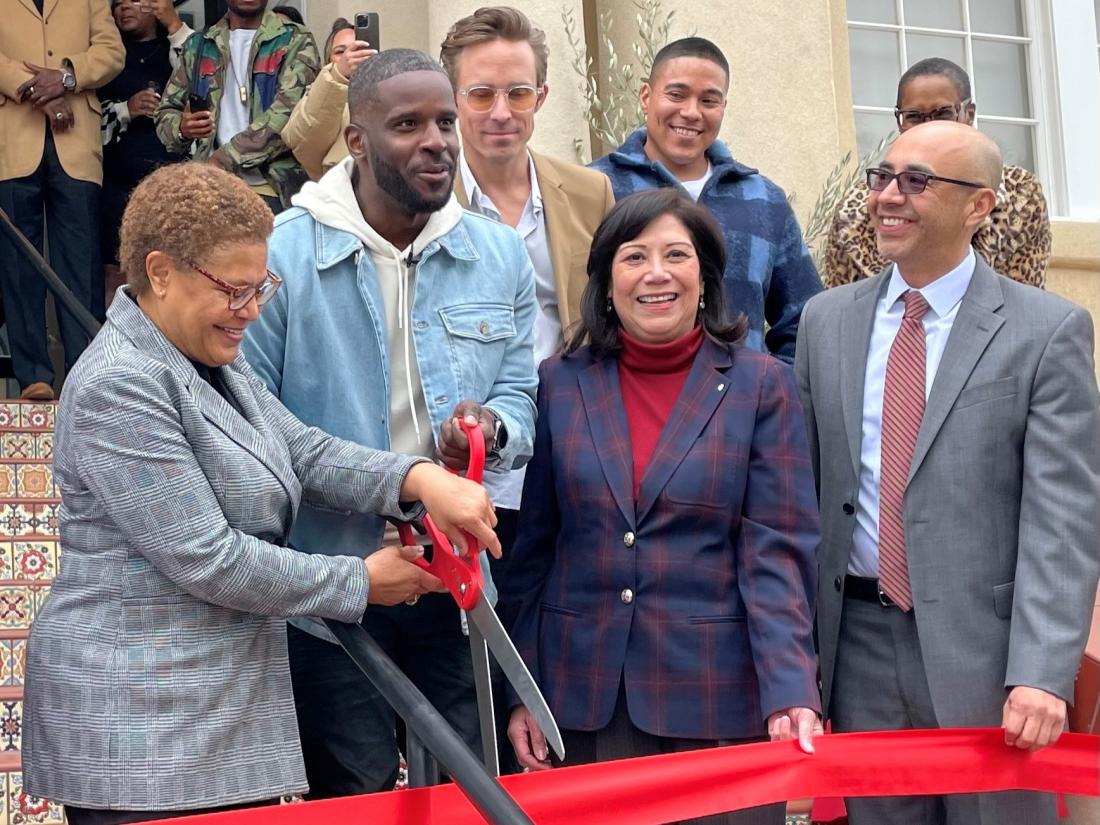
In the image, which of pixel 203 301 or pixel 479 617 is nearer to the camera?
pixel 203 301

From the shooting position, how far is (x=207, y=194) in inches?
112

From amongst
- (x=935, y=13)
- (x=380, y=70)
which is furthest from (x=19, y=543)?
(x=935, y=13)

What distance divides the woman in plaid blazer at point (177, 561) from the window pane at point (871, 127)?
6859 mm

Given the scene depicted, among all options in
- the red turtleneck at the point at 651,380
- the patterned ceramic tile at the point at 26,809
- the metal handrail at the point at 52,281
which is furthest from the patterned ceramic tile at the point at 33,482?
the red turtleneck at the point at 651,380

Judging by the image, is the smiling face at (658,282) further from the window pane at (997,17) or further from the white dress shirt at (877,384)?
the window pane at (997,17)

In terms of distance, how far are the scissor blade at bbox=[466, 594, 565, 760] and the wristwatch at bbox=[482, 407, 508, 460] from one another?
45cm

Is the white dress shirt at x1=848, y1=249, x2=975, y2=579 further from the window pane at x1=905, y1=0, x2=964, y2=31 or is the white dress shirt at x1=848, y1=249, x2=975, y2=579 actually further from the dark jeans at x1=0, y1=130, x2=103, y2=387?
the window pane at x1=905, y1=0, x2=964, y2=31

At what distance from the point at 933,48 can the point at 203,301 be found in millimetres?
7706

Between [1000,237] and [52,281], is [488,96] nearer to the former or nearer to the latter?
[1000,237]

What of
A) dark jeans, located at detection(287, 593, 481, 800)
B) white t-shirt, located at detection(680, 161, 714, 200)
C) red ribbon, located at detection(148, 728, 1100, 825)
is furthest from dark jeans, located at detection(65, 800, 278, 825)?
white t-shirt, located at detection(680, 161, 714, 200)

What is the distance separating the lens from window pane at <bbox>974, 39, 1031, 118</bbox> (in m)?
9.81

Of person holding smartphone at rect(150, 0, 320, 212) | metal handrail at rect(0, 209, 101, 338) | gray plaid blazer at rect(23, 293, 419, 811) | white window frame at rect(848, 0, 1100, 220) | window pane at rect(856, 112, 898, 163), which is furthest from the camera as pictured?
white window frame at rect(848, 0, 1100, 220)

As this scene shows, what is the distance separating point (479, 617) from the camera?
2.94 m

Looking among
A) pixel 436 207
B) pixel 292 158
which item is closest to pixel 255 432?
pixel 436 207
